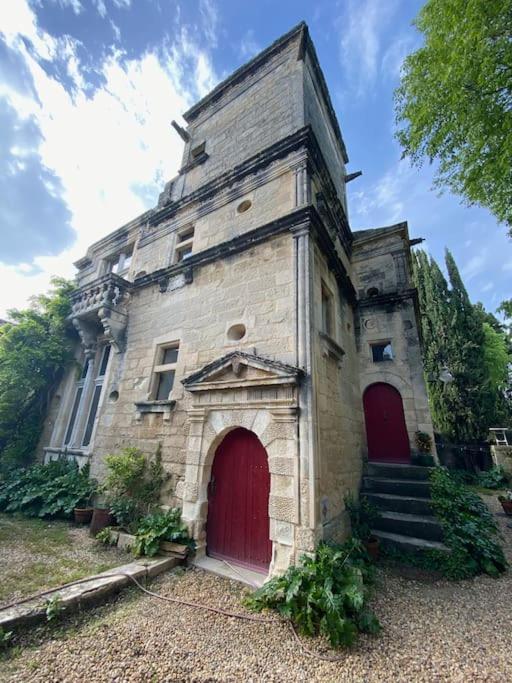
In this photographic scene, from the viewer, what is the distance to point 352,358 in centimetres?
681

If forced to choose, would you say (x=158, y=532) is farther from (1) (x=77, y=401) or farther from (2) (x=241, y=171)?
(2) (x=241, y=171)

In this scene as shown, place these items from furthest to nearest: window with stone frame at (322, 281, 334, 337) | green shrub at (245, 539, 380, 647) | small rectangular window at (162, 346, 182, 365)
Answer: small rectangular window at (162, 346, 182, 365), window with stone frame at (322, 281, 334, 337), green shrub at (245, 539, 380, 647)

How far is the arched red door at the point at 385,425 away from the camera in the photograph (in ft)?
Result: 22.1

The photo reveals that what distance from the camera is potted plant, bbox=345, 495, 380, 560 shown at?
4.54 metres

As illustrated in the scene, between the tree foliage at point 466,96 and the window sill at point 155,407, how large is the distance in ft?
21.9

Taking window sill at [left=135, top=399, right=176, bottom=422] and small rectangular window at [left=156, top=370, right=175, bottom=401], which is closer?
window sill at [left=135, top=399, right=176, bottom=422]

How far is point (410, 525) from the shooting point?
476 cm

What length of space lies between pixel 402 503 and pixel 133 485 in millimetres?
4937

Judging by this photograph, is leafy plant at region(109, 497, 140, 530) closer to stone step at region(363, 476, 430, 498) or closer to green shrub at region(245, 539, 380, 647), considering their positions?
green shrub at region(245, 539, 380, 647)

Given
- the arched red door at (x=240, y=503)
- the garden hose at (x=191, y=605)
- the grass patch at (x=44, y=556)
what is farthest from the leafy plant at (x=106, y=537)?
the arched red door at (x=240, y=503)

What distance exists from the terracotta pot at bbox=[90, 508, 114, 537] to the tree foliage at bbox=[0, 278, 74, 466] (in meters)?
4.63

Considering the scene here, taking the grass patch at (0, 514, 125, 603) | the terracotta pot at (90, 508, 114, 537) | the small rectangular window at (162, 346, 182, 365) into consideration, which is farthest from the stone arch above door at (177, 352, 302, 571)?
the terracotta pot at (90, 508, 114, 537)

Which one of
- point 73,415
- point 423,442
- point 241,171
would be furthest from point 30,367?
point 423,442

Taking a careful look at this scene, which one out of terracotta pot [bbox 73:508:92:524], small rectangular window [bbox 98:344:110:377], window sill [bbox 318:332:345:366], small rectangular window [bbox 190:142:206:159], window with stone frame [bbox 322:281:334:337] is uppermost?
small rectangular window [bbox 190:142:206:159]
